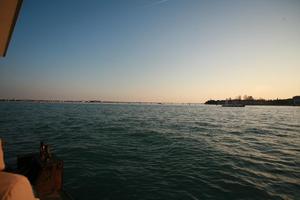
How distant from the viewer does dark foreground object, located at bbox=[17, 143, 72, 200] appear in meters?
5.94

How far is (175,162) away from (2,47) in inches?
460

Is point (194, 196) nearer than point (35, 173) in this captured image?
No

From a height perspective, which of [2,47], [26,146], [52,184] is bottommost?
[26,146]

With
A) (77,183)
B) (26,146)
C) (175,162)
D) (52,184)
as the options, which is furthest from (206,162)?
(26,146)

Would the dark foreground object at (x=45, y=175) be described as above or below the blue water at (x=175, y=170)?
above

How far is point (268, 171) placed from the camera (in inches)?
491

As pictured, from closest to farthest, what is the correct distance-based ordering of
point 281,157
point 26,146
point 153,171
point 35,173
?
point 35,173 < point 153,171 < point 281,157 < point 26,146

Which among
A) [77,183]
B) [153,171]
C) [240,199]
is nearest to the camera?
[240,199]

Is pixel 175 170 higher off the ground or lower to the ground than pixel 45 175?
lower

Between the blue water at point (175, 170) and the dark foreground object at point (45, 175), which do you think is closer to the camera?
the dark foreground object at point (45, 175)

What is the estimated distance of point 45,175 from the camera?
6086 mm

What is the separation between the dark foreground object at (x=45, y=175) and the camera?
5940mm

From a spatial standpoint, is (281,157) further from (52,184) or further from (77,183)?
(52,184)

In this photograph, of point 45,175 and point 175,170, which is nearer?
point 45,175
